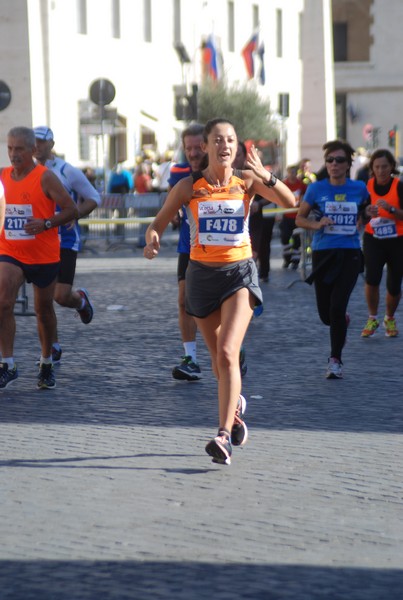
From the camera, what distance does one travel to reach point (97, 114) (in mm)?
38844

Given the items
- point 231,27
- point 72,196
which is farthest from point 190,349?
point 231,27

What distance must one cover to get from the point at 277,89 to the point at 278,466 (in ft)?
170

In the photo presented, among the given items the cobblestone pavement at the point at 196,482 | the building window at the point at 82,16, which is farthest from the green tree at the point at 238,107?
the cobblestone pavement at the point at 196,482

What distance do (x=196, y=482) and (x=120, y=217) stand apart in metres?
23.0

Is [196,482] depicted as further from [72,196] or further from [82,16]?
[82,16]

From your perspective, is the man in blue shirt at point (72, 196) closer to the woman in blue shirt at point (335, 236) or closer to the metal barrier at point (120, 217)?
the woman in blue shirt at point (335, 236)

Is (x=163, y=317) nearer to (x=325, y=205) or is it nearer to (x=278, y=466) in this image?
(x=325, y=205)

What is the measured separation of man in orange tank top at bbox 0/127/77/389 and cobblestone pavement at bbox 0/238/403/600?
0.48 metres

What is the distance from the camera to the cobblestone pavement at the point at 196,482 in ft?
17.8

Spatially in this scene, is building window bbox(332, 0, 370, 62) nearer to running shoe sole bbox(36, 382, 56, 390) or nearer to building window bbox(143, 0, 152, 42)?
building window bbox(143, 0, 152, 42)

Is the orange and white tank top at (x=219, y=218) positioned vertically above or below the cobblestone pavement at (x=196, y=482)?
above

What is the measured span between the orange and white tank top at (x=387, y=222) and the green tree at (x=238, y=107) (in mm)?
34120

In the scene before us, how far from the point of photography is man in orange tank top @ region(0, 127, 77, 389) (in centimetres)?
1008

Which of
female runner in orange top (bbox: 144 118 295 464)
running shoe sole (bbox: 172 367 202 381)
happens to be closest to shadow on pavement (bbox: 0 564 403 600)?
female runner in orange top (bbox: 144 118 295 464)
